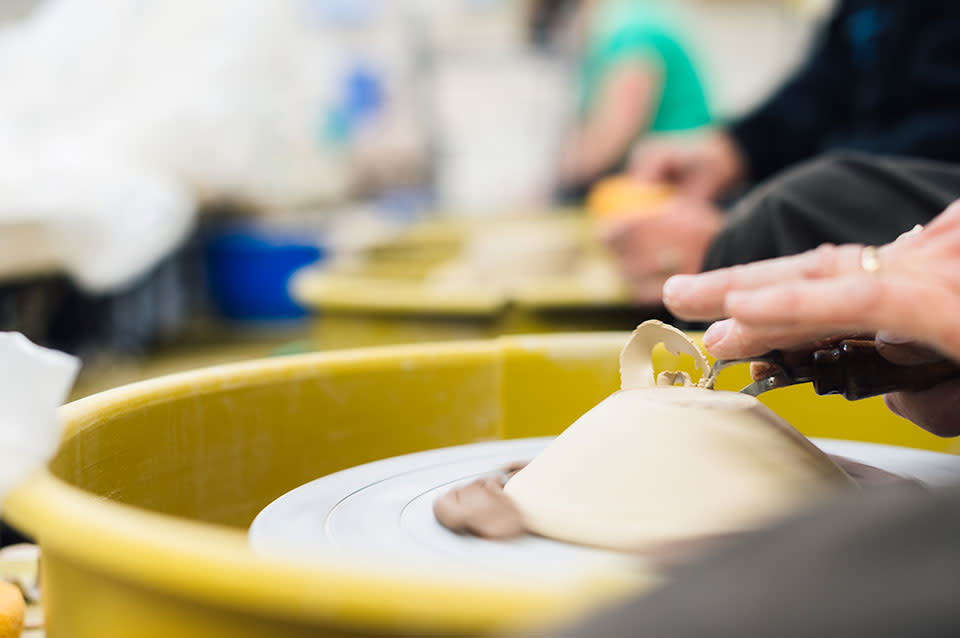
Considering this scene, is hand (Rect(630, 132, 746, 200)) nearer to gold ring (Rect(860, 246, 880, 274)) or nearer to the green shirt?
the green shirt

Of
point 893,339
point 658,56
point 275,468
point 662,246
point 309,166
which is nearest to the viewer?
point 893,339

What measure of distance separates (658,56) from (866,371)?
2060mm

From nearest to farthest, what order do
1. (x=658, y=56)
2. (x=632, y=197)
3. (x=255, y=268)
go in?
(x=632, y=197), (x=658, y=56), (x=255, y=268)

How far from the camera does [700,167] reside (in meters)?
1.68

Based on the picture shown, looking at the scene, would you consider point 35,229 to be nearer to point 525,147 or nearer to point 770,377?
point 770,377

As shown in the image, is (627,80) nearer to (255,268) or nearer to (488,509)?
(255,268)

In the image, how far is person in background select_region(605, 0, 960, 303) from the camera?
2.32 ft

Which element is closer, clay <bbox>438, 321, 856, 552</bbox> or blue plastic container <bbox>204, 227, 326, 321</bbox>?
clay <bbox>438, 321, 856, 552</bbox>

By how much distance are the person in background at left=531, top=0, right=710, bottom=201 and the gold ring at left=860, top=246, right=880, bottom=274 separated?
2.06 metres

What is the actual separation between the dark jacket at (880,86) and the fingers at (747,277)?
2.49 ft

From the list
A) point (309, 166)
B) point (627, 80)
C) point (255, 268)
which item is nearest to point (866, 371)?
point (627, 80)

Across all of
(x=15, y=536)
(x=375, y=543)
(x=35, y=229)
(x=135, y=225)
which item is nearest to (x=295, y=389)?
(x=375, y=543)

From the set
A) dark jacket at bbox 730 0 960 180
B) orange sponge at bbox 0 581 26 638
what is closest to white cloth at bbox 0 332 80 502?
orange sponge at bbox 0 581 26 638

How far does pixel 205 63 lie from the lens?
2709 mm
